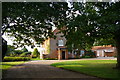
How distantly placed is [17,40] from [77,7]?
887 cm

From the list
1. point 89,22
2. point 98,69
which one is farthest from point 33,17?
point 98,69

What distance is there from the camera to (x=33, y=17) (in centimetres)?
1167

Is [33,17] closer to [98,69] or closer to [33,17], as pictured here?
[33,17]

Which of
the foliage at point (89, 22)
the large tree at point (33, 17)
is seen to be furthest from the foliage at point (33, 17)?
the foliage at point (89, 22)

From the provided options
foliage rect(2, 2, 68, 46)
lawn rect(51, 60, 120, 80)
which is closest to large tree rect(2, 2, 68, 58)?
foliage rect(2, 2, 68, 46)

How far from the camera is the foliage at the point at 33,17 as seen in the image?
37.2 ft

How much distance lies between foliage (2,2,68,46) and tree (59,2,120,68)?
3.64 ft

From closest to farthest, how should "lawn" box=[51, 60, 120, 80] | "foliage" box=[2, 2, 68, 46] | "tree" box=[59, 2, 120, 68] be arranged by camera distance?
"foliage" box=[2, 2, 68, 46] < "lawn" box=[51, 60, 120, 80] < "tree" box=[59, 2, 120, 68]

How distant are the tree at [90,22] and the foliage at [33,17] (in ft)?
3.64

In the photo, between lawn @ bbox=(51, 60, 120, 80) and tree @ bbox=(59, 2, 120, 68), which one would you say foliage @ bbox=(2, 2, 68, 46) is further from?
lawn @ bbox=(51, 60, 120, 80)

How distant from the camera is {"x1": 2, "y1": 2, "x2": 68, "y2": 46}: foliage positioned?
11.3 m

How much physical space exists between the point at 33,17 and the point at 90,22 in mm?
5535

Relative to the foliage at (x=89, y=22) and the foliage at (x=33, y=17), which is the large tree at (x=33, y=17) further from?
the foliage at (x=89, y=22)

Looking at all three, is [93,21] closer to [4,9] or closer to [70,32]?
[70,32]
